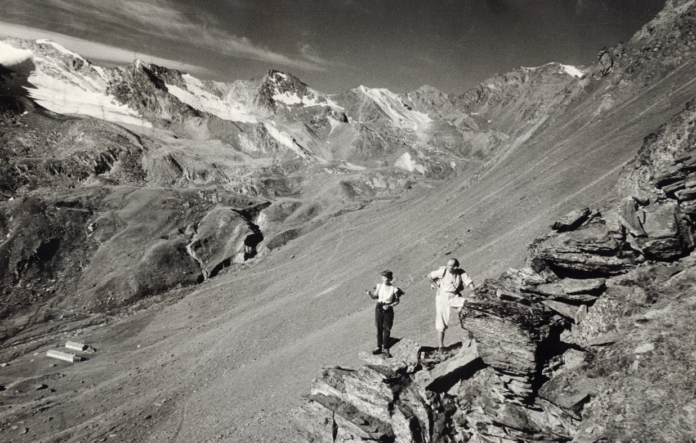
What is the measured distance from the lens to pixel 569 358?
19.4 feet

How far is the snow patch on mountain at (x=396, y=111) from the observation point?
151950 millimetres

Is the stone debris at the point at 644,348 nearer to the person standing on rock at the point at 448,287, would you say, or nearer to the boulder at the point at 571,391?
the boulder at the point at 571,391

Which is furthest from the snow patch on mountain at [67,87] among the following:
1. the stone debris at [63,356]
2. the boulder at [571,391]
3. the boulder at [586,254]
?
the boulder at [571,391]

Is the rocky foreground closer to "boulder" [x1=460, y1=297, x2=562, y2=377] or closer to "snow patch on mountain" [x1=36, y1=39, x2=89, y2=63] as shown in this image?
"boulder" [x1=460, y1=297, x2=562, y2=377]

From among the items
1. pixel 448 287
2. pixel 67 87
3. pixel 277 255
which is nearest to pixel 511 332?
pixel 448 287

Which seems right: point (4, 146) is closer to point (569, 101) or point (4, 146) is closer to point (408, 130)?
point (569, 101)

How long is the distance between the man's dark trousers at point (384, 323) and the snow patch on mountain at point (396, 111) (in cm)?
14281

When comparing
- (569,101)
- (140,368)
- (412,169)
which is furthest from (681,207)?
(412,169)

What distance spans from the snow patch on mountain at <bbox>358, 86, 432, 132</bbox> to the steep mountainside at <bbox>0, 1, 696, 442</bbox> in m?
94.2

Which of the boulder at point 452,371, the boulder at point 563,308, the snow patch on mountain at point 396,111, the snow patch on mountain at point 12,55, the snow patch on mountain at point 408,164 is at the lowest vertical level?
the boulder at point 452,371

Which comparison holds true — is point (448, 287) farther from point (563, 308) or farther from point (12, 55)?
point (12, 55)

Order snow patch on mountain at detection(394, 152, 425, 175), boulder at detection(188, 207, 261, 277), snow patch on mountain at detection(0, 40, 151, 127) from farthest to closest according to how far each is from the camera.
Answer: snow patch on mountain at detection(0, 40, 151, 127)
snow patch on mountain at detection(394, 152, 425, 175)
boulder at detection(188, 207, 261, 277)

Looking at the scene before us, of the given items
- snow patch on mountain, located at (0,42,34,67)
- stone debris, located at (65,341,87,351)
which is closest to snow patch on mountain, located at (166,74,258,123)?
snow patch on mountain, located at (0,42,34,67)

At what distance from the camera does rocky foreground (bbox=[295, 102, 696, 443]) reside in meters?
4.59
